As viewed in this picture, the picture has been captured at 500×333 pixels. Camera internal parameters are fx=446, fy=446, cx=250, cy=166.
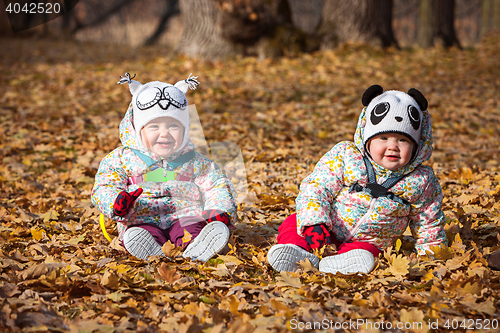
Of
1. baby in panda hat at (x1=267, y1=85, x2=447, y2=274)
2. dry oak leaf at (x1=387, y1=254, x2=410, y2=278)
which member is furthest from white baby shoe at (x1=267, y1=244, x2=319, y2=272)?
dry oak leaf at (x1=387, y1=254, x2=410, y2=278)

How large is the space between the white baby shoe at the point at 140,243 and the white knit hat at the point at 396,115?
1.59 m

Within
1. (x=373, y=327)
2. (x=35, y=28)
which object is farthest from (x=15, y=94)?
(x=35, y=28)

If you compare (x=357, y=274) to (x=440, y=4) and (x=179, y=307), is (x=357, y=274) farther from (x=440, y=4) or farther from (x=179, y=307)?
(x=440, y=4)

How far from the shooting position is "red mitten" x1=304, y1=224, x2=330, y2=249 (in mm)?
2934

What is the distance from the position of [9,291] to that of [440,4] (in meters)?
13.0

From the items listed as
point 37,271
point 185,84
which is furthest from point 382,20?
point 37,271

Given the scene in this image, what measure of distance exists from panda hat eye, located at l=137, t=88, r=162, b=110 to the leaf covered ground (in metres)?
1.05

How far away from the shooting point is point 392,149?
284 cm

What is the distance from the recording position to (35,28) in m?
19.9

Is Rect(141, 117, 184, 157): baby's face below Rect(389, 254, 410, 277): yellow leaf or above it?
above

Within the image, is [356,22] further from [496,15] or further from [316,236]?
[316,236]

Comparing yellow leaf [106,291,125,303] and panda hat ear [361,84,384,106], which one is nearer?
yellow leaf [106,291,125,303]

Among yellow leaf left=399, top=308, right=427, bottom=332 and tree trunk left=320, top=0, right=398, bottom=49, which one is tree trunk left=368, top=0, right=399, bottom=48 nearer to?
tree trunk left=320, top=0, right=398, bottom=49

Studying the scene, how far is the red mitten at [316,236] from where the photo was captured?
2934mm
